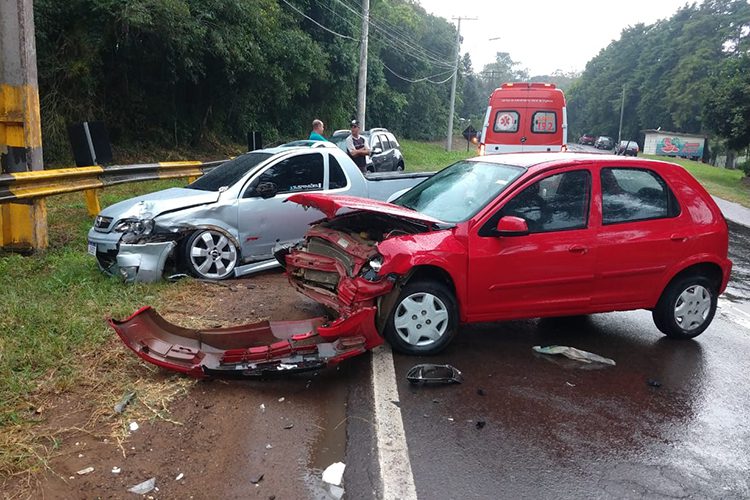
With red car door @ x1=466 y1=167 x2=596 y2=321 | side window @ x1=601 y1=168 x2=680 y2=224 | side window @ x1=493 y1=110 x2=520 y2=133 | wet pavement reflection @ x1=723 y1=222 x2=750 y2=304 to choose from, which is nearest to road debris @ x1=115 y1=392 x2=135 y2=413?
red car door @ x1=466 y1=167 x2=596 y2=321

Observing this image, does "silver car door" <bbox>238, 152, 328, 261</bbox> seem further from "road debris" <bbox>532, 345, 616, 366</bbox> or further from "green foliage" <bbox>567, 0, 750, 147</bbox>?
"green foliage" <bbox>567, 0, 750, 147</bbox>

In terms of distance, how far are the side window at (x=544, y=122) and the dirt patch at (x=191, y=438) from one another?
41.8ft

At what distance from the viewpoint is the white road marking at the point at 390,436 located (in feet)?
10.6

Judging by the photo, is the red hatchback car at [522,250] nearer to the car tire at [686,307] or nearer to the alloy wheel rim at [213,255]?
the car tire at [686,307]

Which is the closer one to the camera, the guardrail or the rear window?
the guardrail

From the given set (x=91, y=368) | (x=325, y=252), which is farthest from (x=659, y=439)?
(x=91, y=368)

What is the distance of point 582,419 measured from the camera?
13.5 ft

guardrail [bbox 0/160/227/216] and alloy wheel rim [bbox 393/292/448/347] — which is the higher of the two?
guardrail [bbox 0/160/227/216]

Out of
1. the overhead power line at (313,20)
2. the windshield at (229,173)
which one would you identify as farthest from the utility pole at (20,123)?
the overhead power line at (313,20)

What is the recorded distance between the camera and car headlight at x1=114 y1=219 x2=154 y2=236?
680cm

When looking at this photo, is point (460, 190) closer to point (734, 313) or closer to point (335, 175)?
point (335, 175)

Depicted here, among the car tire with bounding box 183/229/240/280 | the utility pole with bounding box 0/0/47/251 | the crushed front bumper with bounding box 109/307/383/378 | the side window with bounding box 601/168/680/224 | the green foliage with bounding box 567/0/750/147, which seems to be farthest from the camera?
the green foliage with bounding box 567/0/750/147

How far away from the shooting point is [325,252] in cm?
572

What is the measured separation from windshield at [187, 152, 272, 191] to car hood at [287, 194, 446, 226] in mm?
2257
